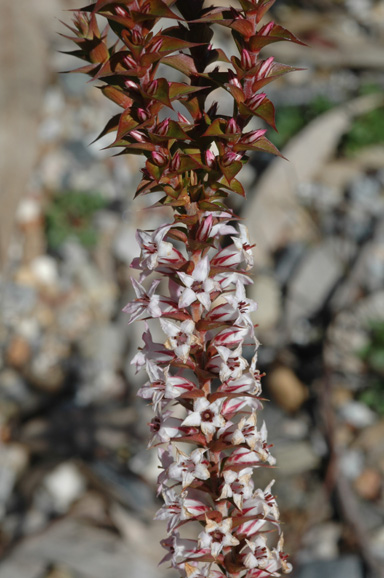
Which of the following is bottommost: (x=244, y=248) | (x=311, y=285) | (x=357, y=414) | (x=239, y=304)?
(x=239, y=304)

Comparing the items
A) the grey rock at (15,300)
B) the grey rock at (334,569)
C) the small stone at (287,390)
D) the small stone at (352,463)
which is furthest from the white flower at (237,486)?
the grey rock at (15,300)

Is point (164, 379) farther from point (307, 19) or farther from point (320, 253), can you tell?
point (307, 19)

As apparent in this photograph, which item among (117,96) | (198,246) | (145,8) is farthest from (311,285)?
(145,8)

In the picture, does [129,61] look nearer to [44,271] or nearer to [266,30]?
[266,30]

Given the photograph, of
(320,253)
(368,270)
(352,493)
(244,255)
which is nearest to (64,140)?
(320,253)

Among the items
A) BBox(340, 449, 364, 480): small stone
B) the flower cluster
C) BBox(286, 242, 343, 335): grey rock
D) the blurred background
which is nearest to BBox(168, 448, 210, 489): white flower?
the flower cluster

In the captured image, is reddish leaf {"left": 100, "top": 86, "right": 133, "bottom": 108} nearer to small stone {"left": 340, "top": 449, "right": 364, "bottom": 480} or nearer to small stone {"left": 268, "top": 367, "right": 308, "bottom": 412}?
small stone {"left": 340, "top": 449, "right": 364, "bottom": 480}

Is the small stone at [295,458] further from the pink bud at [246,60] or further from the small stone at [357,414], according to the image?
the pink bud at [246,60]
